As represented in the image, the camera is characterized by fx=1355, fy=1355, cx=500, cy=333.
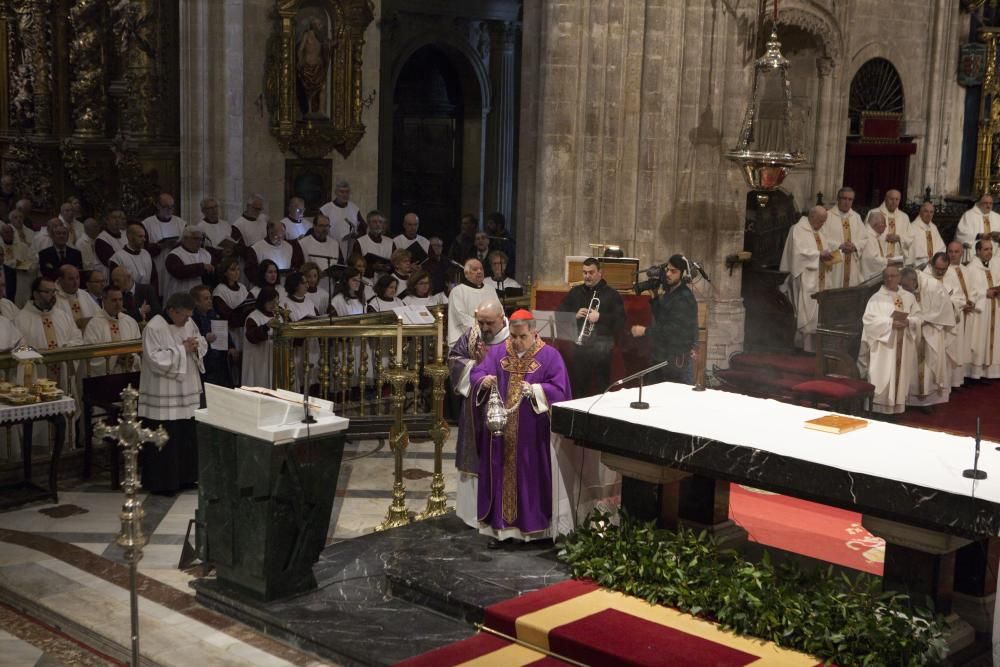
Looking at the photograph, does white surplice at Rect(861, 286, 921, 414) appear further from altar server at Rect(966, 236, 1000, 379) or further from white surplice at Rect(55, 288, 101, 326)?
white surplice at Rect(55, 288, 101, 326)

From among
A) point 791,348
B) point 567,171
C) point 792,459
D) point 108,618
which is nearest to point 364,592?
point 108,618

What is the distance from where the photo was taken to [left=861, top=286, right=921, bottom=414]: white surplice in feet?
41.4

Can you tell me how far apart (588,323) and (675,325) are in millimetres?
694

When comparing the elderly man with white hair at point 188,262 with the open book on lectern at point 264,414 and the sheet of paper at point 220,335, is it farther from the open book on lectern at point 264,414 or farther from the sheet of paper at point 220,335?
the open book on lectern at point 264,414

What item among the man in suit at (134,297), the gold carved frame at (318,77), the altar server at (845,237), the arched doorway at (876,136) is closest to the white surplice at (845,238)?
the altar server at (845,237)

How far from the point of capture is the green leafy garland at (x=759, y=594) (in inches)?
259

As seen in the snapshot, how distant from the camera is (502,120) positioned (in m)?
20.7

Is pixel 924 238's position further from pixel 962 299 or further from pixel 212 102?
pixel 212 102

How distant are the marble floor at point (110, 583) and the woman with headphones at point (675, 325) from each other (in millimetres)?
1986

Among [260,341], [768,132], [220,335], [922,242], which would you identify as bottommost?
[260,341]

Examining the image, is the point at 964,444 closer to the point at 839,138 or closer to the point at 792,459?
the point at 792,459

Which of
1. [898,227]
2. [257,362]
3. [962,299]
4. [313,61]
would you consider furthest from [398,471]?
[898,227]

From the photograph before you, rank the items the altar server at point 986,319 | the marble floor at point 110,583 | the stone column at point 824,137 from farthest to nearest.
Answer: the stone column at point 824,137
the altar server at point 986,319
the marble floor at point 110,583

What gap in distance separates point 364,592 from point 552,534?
1241 mm
